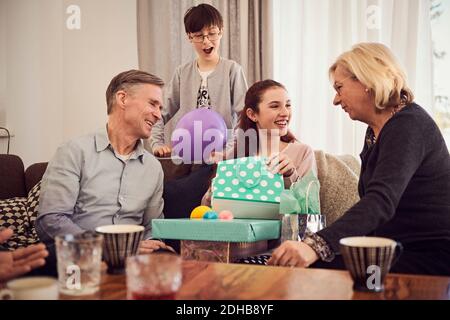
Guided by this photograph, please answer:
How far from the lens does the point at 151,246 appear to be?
1.87 m

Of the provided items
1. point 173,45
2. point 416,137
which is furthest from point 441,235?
point 173,45

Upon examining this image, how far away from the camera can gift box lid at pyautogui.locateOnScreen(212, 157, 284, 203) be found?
195 cm

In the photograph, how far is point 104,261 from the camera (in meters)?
1.14

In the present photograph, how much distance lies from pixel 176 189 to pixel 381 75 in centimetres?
103

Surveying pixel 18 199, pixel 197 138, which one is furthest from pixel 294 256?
pixel 18 199


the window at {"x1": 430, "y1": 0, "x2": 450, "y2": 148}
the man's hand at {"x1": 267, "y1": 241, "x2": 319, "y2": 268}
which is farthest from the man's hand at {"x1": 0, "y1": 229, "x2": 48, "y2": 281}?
the window at {"x1": 430, "y1": 0, "x2": 450, "y2": 148}

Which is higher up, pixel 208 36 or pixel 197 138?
pixel 208 36

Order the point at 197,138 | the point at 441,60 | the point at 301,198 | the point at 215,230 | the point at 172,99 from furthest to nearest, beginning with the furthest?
the point at 441,60
the point at 172,99
the point at 197,138
the point at 301,198
the point at 215,230

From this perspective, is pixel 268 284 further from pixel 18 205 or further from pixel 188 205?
pixel 18 205

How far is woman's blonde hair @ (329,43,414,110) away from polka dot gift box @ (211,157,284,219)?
1.62ft

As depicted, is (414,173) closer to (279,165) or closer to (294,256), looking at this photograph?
(294,256)

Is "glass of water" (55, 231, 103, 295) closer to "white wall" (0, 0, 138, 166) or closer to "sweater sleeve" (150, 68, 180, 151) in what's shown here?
"sweater sleeve" (150, 68, 180, 151)

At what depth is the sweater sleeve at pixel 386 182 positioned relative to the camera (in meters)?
1.27

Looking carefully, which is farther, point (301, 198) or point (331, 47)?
point (331, 47)
